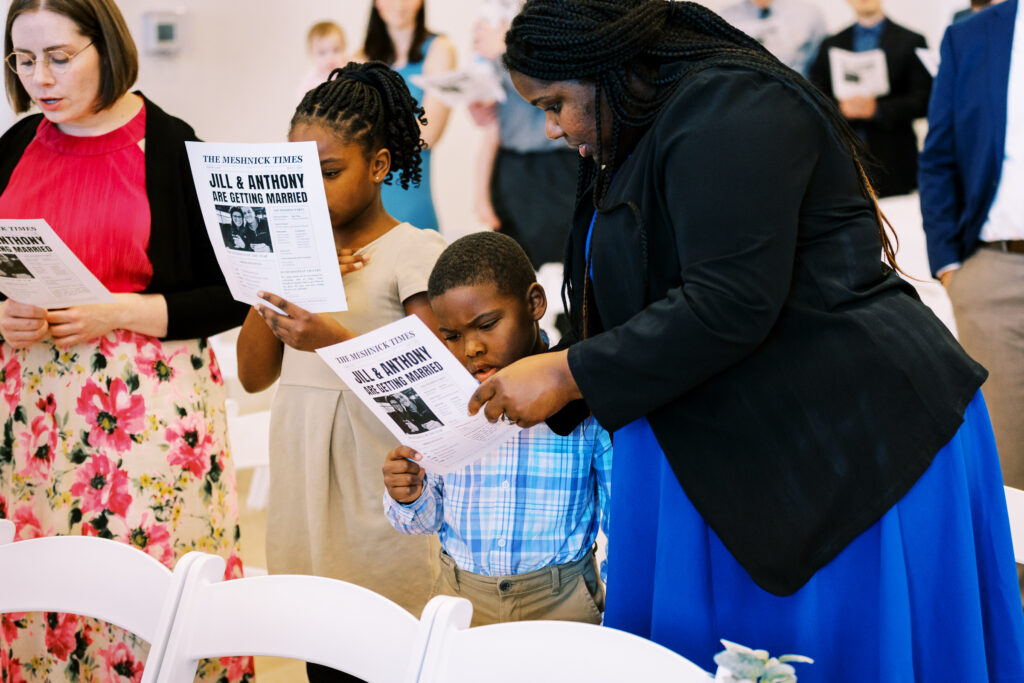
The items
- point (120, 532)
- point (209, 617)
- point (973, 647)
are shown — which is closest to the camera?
point (973, 647)

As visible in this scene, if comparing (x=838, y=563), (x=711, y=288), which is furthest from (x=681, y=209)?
(x=838, y=563)

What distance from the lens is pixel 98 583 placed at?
4.96 feet

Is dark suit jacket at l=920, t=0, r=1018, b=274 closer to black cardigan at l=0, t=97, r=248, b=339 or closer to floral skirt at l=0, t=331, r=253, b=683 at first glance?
black cardigan at l=0, t=97, r=248, b=339

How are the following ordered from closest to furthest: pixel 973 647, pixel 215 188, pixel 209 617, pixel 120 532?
pixel 973 647 < pixel 209 617 < pixel 215 188 < pixel 120 532

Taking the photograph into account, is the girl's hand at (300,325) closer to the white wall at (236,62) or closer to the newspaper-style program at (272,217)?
the newspaper-style program at (272,217)

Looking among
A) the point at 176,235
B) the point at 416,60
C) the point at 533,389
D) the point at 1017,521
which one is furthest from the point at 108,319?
the point at 416,60

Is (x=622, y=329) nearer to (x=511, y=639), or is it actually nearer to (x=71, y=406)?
(x=511, y=639)

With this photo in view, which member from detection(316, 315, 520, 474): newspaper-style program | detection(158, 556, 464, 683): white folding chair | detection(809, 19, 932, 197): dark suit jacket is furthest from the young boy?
detection(809, 19, 932, 197): dark suit jacket

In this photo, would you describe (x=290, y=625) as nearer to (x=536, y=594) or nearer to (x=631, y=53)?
(x=536, y=594)

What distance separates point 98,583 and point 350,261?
72 cm

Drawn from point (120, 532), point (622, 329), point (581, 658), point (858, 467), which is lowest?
point (120, 532)

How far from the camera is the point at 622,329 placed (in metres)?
1.18

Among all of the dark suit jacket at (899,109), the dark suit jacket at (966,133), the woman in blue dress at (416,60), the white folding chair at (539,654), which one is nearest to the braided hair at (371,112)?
the white folding chair at (539,654)

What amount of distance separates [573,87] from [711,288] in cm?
34
